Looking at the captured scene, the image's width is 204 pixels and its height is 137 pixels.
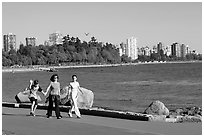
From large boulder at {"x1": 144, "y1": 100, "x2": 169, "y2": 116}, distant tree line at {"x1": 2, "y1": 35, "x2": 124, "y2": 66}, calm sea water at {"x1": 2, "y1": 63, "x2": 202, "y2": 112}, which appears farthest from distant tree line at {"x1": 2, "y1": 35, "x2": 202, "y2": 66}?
large boulder at {"x1": 144, "y1": 100, "x2": 169, "y2": 116}

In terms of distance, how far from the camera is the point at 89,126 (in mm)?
11633

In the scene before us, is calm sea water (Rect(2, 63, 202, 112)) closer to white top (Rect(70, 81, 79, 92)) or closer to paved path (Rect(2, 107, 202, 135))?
white top (Rect(70, 81, 79, 92))

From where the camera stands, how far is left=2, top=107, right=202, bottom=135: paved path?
10.6 m

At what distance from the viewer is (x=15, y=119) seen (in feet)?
43.6

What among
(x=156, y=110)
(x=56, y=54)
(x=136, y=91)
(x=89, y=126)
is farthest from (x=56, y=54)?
(x=89, y=126)

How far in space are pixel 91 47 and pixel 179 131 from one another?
18579 centimetres

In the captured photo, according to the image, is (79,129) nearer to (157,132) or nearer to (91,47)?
(157,132)

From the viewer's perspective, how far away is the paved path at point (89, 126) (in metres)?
10.6

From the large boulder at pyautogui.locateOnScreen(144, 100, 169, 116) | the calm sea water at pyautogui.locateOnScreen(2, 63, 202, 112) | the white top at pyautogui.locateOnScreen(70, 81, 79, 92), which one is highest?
the white top at pyautogui.locateOnScreen(70, 81, 79, 92)

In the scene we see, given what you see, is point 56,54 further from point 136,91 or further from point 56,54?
point 136,91

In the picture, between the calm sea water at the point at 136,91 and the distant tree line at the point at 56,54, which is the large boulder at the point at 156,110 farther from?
the distant tree line at the point at 56,54

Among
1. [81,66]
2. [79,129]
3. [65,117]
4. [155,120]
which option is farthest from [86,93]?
[81,66]

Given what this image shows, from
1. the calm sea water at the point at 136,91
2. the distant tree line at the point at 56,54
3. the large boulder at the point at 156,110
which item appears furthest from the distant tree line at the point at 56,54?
the large boulder at the point at 156,110

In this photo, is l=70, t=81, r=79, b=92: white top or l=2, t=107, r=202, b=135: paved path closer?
l=2, t=107, r=202, b=135: paved path
